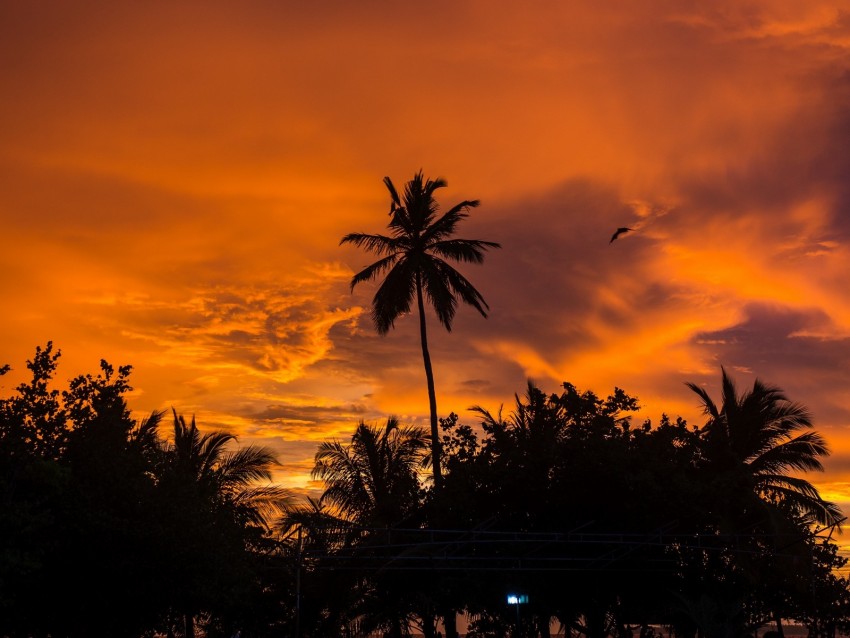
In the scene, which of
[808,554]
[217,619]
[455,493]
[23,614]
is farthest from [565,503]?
[23,614]

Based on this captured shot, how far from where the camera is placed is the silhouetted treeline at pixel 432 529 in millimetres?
21312

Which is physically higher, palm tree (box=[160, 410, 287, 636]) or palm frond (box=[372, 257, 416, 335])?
palm frond (box=[372, 257, 416, 335])

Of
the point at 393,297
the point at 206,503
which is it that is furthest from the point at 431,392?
the point at 206,503

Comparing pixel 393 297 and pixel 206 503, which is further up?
pixel 393 297

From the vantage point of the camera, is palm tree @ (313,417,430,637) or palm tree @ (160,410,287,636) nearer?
palm tree @ (160,410,287,636)

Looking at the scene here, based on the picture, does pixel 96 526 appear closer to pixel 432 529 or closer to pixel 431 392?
pixel 432 529

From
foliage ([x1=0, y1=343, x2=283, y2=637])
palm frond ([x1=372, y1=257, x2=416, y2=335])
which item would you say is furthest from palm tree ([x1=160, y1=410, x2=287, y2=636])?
palm frond ([x1=372, y1=257, x2=416, y2=335])

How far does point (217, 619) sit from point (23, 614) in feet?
60.8

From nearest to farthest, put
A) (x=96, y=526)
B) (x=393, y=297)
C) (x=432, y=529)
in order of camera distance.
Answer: (x=96, y=526)
(x=432, y=529)
(x=393, y=297)

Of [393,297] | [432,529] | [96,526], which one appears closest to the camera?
[96,526]

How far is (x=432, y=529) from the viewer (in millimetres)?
27984

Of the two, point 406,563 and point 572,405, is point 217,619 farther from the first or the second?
point 572,405

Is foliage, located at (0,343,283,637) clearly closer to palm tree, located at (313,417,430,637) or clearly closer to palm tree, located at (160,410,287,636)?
palm tree, located at (160,410,287,636)

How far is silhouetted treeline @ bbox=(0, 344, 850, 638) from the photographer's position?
839 inches
